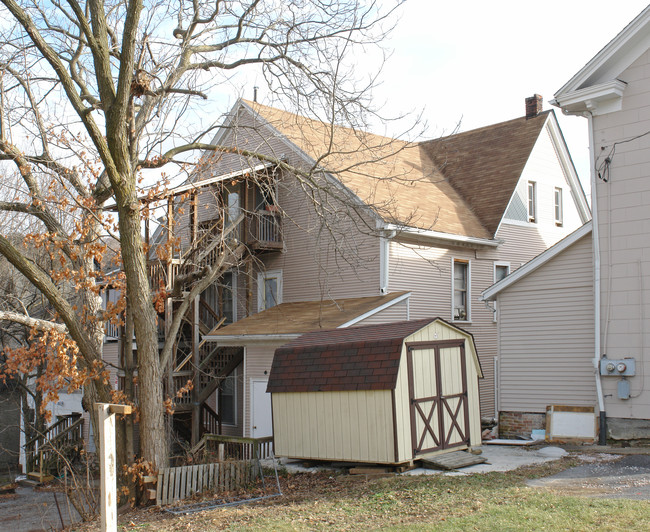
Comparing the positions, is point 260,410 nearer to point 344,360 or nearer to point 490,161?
point 344,360

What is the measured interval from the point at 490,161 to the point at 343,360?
13662mm

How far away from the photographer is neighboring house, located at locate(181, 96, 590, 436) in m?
19.7

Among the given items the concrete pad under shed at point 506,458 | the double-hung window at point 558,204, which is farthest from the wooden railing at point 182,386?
the double-hung window at point 558,204

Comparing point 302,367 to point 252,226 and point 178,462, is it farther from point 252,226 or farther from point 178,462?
point 252,226

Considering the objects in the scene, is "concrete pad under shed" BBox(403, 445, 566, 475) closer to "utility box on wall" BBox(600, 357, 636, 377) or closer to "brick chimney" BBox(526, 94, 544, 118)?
"utility box on wall" BBox(600, 357, 636, 377)

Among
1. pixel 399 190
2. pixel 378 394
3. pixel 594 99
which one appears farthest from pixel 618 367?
pixel 399 190

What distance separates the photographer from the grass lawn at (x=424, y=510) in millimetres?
8641

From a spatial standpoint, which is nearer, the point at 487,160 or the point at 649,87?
the point at 649,87

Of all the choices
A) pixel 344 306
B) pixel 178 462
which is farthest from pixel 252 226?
pixel 178 462

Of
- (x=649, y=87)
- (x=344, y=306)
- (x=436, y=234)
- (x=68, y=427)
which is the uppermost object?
(x=649, y=87)

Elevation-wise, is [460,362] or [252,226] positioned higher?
[252,226]

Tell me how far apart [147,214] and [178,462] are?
791cm

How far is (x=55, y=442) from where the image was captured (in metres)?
23.6

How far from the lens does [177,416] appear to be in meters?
21.7
